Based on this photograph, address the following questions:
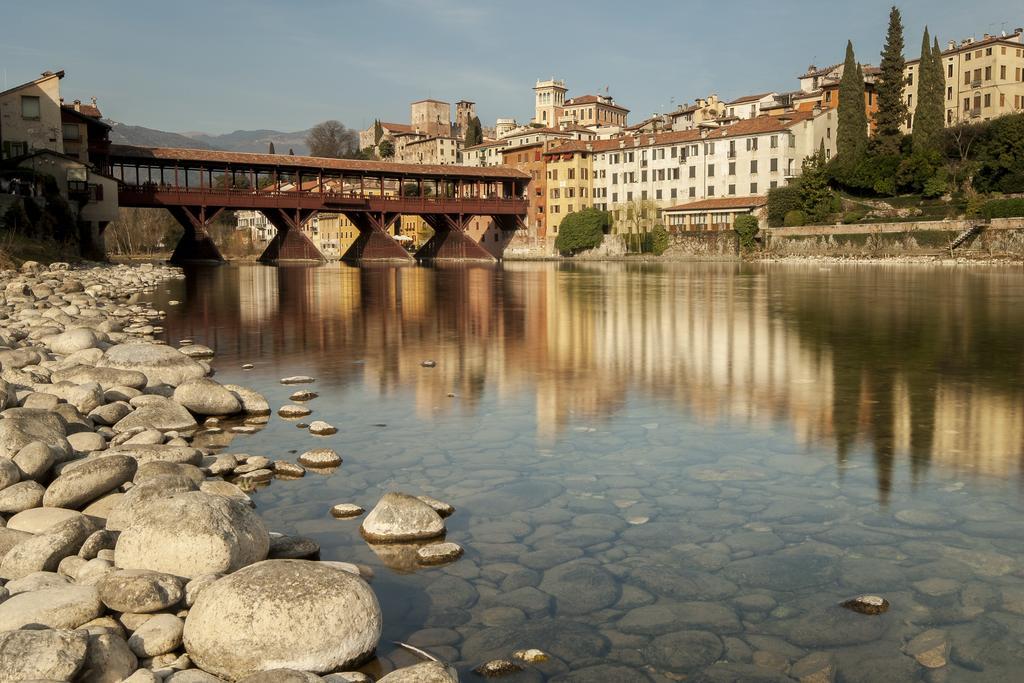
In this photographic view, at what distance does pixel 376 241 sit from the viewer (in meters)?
82.7

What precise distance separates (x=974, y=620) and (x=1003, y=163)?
69.0m

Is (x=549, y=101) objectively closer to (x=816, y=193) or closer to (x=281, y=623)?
(x=816, y=193)

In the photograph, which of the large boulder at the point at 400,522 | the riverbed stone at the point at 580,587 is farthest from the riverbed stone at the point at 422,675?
the large boulder at the point at 400,522

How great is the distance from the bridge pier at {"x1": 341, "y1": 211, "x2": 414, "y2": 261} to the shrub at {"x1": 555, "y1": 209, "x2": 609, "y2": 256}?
1623 cm

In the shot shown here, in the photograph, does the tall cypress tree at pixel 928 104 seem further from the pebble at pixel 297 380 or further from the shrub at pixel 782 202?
the pebble at pixel 297 380

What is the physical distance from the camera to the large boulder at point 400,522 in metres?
6.55

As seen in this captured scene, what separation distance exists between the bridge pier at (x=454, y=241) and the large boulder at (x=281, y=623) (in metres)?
79.3

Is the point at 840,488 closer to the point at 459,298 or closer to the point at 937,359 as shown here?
the point at 937,359

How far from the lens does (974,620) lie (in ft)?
17.1

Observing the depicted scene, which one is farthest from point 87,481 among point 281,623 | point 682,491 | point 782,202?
point 782,202

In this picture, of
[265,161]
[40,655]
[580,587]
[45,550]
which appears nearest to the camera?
[40,655]

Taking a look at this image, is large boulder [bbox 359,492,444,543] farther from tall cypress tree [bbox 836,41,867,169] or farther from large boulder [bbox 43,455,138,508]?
tall cypress tree [bbox 836,41,867,169]

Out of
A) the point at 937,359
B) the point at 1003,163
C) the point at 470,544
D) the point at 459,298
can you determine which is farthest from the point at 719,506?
the point at 1003,163

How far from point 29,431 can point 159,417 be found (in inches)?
79.1
